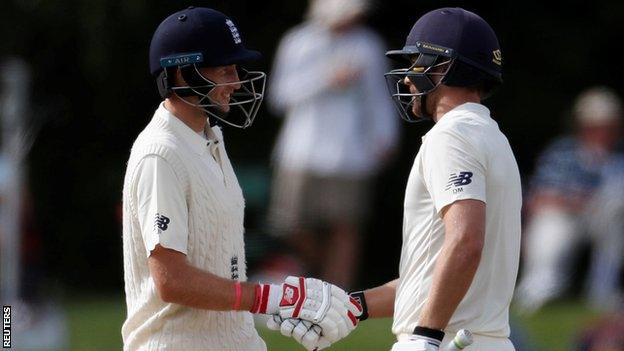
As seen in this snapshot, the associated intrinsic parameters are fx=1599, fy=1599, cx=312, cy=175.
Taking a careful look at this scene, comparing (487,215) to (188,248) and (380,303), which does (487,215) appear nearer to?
(380,303)

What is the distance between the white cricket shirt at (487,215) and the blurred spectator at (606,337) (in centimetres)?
346

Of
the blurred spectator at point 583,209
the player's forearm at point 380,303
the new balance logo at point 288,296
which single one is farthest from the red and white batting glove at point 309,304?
the blurred spectator at point 583,209

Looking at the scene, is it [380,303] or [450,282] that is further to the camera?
[380,303]

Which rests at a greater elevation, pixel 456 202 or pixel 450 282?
pixel 456 202

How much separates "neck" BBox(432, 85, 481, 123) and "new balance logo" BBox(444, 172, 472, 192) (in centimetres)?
40

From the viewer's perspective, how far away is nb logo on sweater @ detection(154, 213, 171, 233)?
569cm

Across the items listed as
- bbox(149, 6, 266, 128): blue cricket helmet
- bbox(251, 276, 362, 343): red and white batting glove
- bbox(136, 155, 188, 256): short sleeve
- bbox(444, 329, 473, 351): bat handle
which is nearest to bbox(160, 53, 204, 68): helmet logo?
bbox(149, 6, 266, 128): blue cricket helmet

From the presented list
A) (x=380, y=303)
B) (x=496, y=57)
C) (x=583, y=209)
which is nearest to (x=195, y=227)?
(x=380, y=303)

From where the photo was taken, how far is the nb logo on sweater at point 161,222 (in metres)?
5.69

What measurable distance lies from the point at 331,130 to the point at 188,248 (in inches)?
217

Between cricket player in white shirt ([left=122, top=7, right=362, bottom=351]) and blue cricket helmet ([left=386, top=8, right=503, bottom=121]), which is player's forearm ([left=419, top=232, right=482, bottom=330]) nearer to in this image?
cricket player in white shirt ([left=122, top=7, right=362, bottom=351])

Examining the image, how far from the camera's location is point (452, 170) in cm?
559

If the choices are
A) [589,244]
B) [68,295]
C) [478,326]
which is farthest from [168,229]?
[589,244]

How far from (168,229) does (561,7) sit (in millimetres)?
8866
